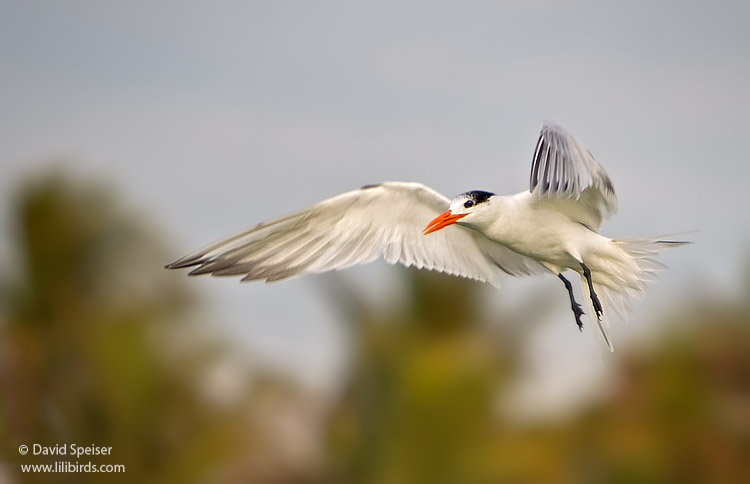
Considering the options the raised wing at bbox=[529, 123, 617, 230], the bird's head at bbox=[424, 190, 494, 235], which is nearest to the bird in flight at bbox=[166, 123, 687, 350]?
the bird's head at bbox=[424, 190, 494, 235]

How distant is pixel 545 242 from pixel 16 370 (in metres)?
4.45

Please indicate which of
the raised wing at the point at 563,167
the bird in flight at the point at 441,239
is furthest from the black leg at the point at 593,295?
the raised wing at the point at 563,167

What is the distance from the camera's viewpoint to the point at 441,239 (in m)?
4.04

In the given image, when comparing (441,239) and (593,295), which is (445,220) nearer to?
(441,239)

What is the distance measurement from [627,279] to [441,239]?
79 cm

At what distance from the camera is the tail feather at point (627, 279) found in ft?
12.5

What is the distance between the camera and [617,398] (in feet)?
22.1

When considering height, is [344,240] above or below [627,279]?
above

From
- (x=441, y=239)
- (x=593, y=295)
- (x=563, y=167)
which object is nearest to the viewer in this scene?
(x=563, y=167)

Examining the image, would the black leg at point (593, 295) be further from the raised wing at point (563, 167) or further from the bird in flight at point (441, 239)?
the raised wing at point (563, 167)

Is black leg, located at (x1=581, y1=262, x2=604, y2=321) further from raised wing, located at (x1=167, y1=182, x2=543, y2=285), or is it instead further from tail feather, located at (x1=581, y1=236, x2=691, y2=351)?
raised wing, located at (x1=167, y1=182, x2=543, y2=285)

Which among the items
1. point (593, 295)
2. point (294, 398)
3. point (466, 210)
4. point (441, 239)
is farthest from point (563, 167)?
point (294, 398)

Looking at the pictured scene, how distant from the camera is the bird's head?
3656mm

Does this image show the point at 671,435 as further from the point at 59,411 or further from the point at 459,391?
the point at 59,411
